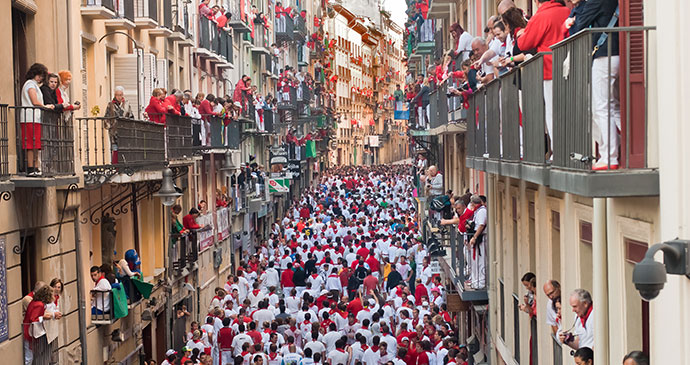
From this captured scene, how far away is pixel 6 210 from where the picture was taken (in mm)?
13938

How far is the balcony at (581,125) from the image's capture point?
7734 millimetres

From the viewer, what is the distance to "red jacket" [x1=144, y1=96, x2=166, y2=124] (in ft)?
71.1

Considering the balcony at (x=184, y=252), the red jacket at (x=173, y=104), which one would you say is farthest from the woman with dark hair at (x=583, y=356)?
the balcony at (x=184, y=252)

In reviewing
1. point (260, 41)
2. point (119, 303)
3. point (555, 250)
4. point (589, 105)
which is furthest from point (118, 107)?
point (260, 41)

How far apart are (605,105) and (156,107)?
14.6 metres

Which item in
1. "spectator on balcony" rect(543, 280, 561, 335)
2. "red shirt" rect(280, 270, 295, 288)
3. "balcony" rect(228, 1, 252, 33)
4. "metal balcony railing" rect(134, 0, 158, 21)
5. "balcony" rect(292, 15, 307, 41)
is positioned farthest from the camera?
"balcony" rect(292, 15, 307, 41)

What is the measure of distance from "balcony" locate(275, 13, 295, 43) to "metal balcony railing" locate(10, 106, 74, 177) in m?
40.8

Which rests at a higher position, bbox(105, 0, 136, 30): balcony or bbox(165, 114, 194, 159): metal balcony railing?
bbox(105, 0, 136, 30): balcony

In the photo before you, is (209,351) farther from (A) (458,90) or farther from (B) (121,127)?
(A) (458,90)

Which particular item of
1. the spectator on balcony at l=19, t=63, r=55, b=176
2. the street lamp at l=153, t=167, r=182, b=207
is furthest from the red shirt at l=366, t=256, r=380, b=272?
the spectator on balcony at l=19, t=63, r=55, b=176

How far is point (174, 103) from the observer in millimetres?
22891

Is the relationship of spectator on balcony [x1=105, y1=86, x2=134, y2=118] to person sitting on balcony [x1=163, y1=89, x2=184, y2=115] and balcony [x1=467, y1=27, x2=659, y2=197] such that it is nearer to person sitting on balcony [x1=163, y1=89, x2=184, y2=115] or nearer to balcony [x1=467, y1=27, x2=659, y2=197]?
person sitting on balcony [x1=163, y1=89, x2=184, y2=115]

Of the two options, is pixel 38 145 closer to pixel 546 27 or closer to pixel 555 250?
pixel 555 250

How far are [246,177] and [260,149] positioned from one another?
8483mm
